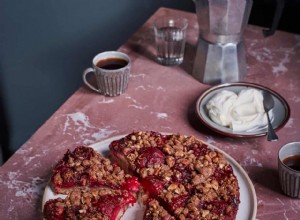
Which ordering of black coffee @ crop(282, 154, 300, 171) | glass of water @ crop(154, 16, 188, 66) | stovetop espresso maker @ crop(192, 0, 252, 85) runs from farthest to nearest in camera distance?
glass of water @ crop(154, 16, 188, 66), stovetop espresso maker @ crop(192, 0, 252, 85), black coffee @ crop(282, 154, 300, 171)

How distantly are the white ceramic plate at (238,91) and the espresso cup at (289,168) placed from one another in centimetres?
14

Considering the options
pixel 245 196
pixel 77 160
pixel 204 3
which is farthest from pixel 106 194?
pixel 204 3

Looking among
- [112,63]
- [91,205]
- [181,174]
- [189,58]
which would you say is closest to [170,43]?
[189,58]

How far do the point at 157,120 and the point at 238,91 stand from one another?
0.27 metres

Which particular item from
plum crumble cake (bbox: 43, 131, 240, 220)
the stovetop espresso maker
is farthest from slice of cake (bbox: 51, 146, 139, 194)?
the stovetop espresso maker

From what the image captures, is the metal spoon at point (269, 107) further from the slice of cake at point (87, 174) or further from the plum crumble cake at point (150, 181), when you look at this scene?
the slice of cake at point (87, 174)

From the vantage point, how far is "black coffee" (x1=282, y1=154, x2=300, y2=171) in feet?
3.66

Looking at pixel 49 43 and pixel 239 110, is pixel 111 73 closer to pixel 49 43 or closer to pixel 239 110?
pixel 239 110

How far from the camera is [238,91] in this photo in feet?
4.70

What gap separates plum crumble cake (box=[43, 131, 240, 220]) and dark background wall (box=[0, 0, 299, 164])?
1.22 meters

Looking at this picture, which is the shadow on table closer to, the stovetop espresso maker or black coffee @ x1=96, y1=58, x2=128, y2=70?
the stovetop espresso maker

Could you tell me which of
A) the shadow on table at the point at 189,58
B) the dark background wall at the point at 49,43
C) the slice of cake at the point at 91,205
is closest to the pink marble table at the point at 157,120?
the shadow on table at the point at 189,58

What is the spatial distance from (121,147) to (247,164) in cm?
33

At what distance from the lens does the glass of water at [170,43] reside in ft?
5.26
